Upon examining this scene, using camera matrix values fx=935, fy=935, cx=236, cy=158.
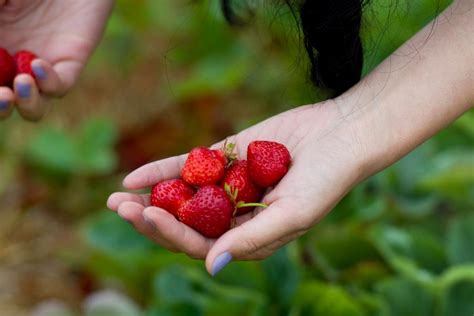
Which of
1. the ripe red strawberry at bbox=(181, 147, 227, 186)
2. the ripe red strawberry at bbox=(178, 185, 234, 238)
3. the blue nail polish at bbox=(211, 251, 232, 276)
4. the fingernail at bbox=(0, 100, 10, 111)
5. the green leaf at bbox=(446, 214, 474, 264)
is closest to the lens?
the blue nail polish at bbox=(211, 251, 232, 276)

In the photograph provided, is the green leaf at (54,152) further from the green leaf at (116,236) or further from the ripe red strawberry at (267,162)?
the ripe red strawberry at (267,162)

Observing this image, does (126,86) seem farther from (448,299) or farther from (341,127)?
(341,127)

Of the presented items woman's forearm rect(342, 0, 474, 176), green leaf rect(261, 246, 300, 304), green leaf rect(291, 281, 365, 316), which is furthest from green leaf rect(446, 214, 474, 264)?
woman's forearm rect(342, 0, 474, 176)

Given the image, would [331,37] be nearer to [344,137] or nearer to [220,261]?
[344,137]

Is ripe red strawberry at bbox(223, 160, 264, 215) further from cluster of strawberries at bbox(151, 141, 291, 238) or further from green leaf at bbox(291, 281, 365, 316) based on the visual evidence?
green leaf at bbox(291, 281, 365, 316)

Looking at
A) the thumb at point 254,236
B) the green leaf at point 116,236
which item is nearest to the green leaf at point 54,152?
the green leaf at point 116,236

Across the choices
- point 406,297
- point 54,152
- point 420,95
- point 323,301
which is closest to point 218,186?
point 420,95

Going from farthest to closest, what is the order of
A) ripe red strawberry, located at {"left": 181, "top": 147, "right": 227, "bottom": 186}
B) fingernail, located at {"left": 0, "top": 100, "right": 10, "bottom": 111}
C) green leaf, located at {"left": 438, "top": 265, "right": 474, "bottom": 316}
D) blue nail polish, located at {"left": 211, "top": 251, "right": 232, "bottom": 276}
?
1. green leaf, located at {"left": 438, "top": 265, "right": 474, "bottom": 316}
2. fingernail, located at {"left": 0, "top": 100, "right": 10, "bottom": 111}
3. ripe red strawberry, located at {"left": 181, "top": 147, "right": 227, "bottom": 186}
4. blue nail polish, located at {"left": 211, "top": 251, "right": 232, "bottom": 276}
